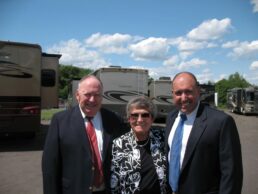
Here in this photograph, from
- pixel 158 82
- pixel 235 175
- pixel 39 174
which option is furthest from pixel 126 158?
pixel 158 82

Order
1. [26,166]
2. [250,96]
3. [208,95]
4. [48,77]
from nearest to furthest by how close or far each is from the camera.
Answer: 1. [26,166]
2. [48,77]
3. [208,95]
4. [250,96]

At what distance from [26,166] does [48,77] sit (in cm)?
487

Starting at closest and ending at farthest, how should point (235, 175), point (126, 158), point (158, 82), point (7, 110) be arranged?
1. point (235, 175)
2. point (126, 158)
3. point (7, 110)
4. point (158, 82)

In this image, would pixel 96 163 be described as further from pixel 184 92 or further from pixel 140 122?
pixel 184 92

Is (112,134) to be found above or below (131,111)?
below

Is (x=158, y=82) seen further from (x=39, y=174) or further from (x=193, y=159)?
(x=193, y=159)

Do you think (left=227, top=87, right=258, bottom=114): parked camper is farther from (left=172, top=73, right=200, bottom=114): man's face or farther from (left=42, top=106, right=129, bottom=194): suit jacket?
(left=42, top=106, right=129, bottom=194): suit jacket

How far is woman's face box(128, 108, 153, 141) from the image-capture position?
3.38m

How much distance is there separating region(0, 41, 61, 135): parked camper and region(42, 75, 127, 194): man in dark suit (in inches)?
350

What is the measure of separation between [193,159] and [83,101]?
1.12 metres

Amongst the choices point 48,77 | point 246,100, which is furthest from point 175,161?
point 246,100

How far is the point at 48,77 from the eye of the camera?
13852 millimetres

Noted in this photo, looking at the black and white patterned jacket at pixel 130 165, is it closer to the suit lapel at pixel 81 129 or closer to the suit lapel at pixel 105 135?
the suit lapel at pixel 105 135

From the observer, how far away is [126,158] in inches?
132
